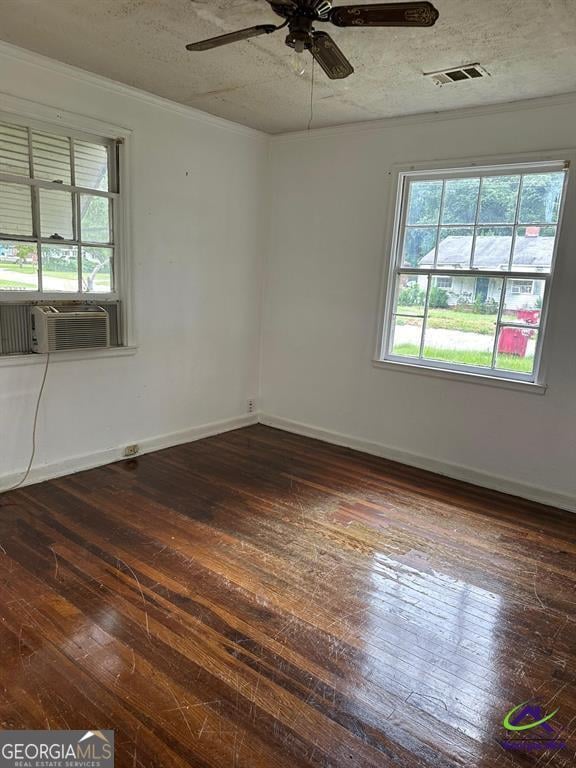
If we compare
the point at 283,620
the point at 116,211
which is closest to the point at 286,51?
the point at 116,211

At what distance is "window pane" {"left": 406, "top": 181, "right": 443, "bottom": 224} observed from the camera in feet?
13.0

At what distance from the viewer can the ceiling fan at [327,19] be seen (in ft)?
5.84

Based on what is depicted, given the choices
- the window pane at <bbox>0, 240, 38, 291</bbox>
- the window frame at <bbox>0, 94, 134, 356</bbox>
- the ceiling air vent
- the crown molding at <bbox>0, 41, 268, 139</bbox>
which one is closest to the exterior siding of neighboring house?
the ceiling air vent

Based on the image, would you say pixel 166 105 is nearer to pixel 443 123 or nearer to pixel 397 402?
pixel 443 123

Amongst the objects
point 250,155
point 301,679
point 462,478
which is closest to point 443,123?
point 250,155

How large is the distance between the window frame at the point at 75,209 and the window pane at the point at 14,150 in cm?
3

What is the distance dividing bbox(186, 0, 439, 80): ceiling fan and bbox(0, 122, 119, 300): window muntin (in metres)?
1.59

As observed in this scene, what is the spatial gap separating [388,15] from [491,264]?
2257 mm

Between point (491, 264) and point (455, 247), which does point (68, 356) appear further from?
point (491, 264)

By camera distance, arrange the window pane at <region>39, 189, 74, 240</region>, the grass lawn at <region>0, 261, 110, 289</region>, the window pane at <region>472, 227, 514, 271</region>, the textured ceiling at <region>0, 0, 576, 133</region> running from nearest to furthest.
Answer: the textured ceiling at <region>0, 0, 576, 133</region> → the grass lawn at <region>0, 261, 110, 289</region> → the window pane at <region>39, 189, 74, 240</region> → the window pane at <region>472, 227, 514, 271</region>

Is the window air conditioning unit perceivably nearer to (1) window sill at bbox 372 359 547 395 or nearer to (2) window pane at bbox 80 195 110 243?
(2) window pane at bbox 80 195 110 243

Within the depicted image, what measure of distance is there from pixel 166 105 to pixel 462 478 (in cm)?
364

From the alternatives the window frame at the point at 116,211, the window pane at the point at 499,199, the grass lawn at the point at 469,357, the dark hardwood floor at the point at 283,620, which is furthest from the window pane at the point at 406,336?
the window frame at the point at 116,211

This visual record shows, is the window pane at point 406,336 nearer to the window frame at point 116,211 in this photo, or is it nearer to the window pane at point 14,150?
the window frame at point 116,211
